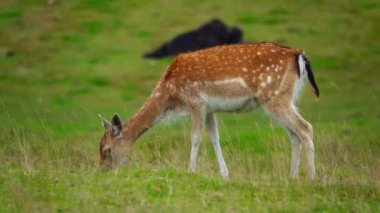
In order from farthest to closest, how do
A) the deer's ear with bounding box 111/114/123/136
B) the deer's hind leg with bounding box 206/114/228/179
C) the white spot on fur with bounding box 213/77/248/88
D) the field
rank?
the deer's ear with bounding box 111/114/123/136
the deer's hind leg with bounding box 206/114/228/179
the white spot on fur with bounding box 213/77/248/88
the field

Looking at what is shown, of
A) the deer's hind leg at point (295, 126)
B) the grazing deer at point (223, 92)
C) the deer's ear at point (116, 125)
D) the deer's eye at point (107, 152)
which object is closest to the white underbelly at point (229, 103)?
the grazing deer at point (223, 92)

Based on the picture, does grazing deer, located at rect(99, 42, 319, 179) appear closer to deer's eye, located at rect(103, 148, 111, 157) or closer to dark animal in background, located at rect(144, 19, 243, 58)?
deer's eye, located at rect(103, 148, 111, 157)

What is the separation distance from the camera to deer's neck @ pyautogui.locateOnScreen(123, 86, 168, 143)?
1460cm

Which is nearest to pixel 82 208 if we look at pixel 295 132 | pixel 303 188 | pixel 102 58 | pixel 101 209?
pixel 101 209

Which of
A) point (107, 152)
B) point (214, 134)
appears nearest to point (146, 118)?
point (107, 152)

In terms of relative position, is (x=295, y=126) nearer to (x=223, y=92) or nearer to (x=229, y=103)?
(x=229, y=103)

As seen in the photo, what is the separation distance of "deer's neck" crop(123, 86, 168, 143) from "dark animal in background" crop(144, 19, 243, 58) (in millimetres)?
21883

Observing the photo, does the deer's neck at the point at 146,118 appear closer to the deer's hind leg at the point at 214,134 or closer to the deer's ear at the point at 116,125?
the deer's ear at the point at 116,125

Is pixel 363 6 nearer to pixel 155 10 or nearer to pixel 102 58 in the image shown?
pixel 155 10

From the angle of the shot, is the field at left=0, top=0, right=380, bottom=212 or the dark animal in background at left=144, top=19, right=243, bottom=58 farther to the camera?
the dark animal in background at left=144, top=19, right=243, bottom=58

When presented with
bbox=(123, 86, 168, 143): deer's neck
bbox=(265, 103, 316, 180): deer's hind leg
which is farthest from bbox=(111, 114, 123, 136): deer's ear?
bbox=(265, 103, 316, 180): deer's hind leg

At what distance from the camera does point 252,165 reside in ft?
47.3

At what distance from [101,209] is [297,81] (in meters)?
4.81

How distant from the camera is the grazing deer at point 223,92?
1390 cm
